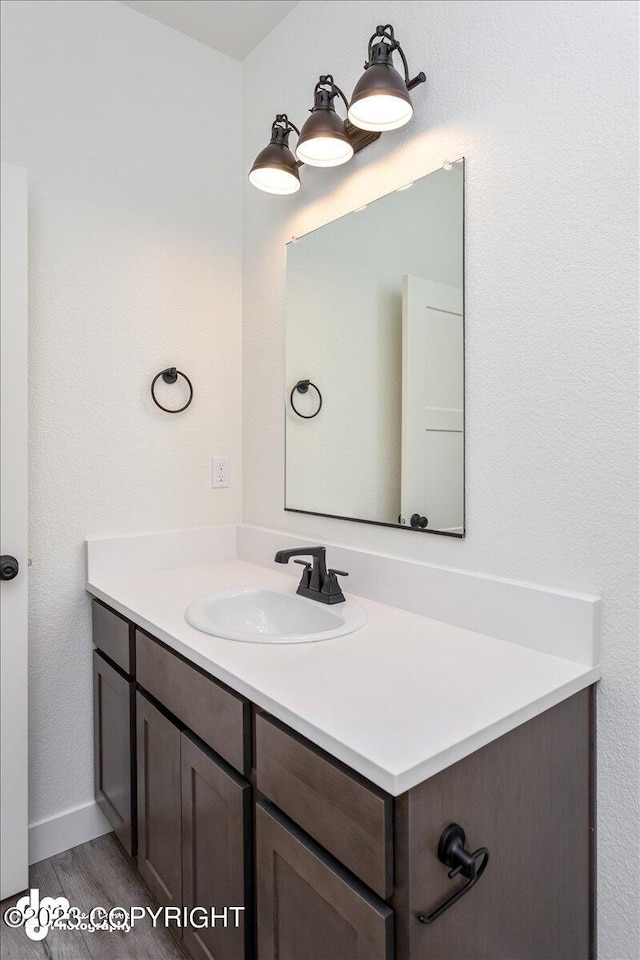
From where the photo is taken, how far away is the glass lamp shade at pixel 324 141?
58.7 inches

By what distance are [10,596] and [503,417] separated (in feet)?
4.60

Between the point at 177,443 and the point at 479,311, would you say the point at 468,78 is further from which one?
the point at 177,443

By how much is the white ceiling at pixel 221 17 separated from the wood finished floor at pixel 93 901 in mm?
2669

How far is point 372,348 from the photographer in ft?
5.37

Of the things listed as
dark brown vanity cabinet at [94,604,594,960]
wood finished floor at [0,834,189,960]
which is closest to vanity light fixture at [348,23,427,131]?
dark brown vanity cabinet at [94,604,594,960]

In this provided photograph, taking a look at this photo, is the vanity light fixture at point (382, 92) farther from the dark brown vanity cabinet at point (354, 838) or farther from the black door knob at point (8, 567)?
the black door knob at point (8, 567)

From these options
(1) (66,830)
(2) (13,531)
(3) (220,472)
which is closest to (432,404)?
(3) (220,472)

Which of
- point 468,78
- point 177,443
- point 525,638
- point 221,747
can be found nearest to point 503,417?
point 525,638

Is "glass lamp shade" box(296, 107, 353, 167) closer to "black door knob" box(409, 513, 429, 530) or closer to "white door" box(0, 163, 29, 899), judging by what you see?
"white door" box(0, 163, 29, 899)

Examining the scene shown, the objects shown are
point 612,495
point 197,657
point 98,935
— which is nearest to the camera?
point 612,495

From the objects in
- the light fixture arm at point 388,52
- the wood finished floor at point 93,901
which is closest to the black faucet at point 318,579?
the wood finished floor at point 93,901

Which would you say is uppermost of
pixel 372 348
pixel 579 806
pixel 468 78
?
pixel 468 78

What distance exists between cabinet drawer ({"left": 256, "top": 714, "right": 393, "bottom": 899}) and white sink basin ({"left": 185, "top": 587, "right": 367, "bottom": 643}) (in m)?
0.34

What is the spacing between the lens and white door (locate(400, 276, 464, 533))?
1379 millimetres
